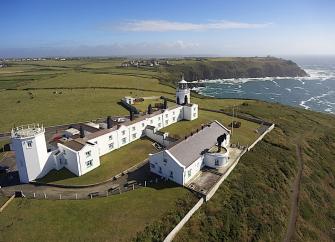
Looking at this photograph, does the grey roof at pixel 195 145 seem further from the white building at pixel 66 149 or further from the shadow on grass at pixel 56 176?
the shadow on grass at pixel 56 176

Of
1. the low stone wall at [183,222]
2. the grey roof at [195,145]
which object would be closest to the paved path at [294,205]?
the low stone wall at [183,222]

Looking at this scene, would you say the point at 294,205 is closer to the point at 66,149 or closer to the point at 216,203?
the point at 216,203

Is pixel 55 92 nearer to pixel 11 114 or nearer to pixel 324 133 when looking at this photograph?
pixel 11 114

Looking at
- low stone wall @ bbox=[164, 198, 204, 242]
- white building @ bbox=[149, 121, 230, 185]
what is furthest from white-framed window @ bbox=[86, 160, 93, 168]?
low stone wall @ bbox=[164, 198, 204, 242]

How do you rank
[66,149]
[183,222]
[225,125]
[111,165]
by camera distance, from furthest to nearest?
[225,125] < [111,165] < [66,149] < [183,222]

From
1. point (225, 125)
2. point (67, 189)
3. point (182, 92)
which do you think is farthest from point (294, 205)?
→ point (182, 92)

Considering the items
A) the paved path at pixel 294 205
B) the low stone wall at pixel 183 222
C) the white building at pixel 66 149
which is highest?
the white building at pixel 66 149

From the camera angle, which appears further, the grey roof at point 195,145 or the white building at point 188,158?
the grey roof at point 195,145
